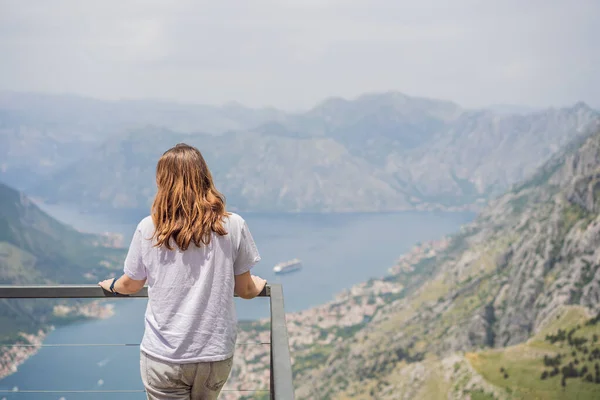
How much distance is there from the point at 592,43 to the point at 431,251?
73.1 ft

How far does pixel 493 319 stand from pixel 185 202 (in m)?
34.1

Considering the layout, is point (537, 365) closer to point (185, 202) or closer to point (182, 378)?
point (182, 378)

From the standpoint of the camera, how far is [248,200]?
214 feet

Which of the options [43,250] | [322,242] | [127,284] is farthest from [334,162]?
[127,284]

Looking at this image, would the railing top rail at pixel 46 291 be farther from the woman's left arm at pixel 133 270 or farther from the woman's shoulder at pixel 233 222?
the woman's shoulder at pixel 233 222

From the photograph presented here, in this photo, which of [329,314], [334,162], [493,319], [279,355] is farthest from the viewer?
[334,162]

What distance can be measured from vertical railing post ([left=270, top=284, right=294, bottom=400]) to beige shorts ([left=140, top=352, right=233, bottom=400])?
6.4 inches

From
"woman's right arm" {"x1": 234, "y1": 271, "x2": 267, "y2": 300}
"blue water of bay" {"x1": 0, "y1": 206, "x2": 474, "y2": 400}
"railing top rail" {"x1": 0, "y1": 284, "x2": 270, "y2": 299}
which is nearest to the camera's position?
"woman's right arm" {"x1": 234, "y1": 271, "x2": 267, "y2": 300}

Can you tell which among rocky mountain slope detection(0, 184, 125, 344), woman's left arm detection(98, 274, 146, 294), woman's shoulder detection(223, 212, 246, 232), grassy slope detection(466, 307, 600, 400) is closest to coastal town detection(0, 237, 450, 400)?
rocky mountain slope detection(0, 184, 125, 344)

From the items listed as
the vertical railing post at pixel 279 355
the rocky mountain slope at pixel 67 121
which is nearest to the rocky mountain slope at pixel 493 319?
the vertical railing post at pixel 279 355

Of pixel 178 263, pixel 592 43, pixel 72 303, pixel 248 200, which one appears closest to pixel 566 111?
pixel 592 43

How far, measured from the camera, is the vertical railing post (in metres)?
1.09

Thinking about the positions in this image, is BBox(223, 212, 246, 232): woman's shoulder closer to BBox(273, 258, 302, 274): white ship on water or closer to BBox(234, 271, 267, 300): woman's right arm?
BBox(234, 271, 267, 300): woman's right arm

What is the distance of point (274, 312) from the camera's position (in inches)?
66.4
